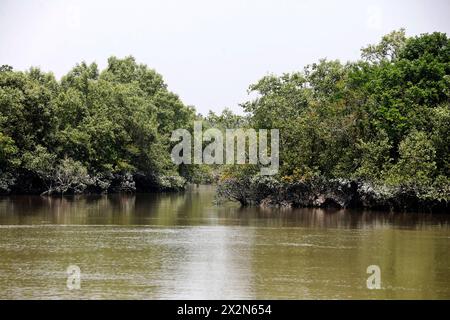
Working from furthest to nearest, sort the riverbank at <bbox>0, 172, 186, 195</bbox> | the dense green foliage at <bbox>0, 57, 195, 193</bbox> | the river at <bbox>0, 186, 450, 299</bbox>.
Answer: the riverbank at <bbox>0, 172, 186, 195</bbox> < the dense green foliage at <bbox>0, 57, 195, 193</bbox> < the river at <bbox>0, 186, 450, 299</bbox>

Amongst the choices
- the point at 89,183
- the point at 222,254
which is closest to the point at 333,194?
the point at 222,254

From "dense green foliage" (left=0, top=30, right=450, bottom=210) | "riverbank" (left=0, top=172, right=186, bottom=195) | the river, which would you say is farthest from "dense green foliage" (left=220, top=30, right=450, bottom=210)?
"riverbank" (left=0, top=172, right=186, bottom=195)

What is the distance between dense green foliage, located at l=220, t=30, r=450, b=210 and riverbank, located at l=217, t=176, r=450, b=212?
0.76ft

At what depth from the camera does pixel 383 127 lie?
47875 mm

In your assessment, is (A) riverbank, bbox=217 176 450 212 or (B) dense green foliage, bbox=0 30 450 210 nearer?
(A) riverbank, bbox=217 176 450 212

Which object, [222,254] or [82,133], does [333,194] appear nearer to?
[222,254]

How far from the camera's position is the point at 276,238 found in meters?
32.1

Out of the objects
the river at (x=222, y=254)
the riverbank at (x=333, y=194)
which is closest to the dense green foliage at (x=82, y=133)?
the river at (x=222, y=254)

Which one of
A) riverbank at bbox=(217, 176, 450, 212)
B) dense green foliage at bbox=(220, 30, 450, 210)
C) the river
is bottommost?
the river

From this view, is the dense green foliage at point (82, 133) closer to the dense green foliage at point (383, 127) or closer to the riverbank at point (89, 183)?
the riverbank at point (89, 183)

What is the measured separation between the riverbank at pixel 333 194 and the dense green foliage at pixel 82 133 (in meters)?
16.6

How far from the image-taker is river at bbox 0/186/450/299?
2089 cm

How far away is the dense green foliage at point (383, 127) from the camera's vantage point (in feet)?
144

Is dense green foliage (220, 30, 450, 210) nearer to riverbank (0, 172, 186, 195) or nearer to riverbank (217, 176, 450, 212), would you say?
riverbank (217, 176, 450, 212)
